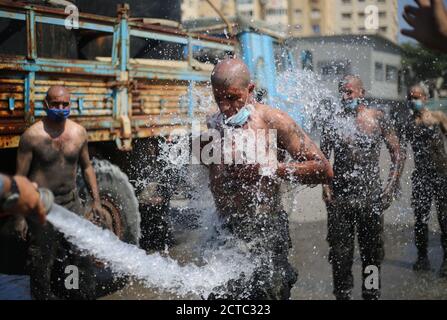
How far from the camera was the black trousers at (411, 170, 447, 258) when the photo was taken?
16.0 ft

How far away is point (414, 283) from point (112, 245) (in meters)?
2.62

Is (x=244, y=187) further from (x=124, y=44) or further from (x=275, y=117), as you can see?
(x=124, y=44)

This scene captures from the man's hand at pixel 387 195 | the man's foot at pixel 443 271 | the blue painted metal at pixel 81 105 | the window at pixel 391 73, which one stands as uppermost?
the window at pixel 391 73

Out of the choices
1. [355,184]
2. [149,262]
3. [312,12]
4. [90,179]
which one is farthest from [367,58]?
[90,179]

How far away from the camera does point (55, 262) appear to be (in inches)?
153

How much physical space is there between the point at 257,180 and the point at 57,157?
5.91 feet

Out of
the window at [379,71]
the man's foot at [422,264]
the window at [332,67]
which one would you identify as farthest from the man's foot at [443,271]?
the window at [379,71]

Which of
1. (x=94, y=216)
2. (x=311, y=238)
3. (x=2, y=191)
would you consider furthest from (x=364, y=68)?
(x=2, y=191)

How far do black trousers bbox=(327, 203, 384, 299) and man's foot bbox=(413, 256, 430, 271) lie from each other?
1.03 meters

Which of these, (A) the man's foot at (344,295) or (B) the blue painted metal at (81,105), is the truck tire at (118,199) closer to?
(B) the blue painted metal at (81,105)

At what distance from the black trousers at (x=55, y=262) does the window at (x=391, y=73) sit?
2902 cm

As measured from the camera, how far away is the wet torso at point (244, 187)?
2770 millimetres

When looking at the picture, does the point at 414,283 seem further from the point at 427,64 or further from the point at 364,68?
the point at 427,64

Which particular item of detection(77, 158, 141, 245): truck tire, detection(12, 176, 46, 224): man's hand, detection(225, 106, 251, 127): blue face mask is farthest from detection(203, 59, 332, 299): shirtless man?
detection(77, 158, 141, 245): truck tire
